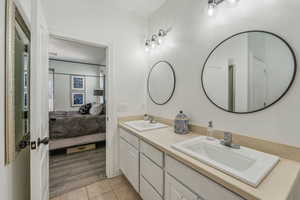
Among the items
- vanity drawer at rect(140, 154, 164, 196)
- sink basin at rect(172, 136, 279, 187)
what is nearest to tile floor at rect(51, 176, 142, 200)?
vanity drawer at rect(140, 154, 164, 196)

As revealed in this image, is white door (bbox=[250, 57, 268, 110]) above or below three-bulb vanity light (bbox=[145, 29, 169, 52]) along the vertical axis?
below

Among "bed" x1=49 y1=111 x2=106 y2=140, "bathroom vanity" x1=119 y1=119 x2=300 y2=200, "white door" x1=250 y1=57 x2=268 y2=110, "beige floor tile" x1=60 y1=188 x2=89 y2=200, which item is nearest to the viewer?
"bathroom vanity" x1=119 y1=119 x2=300 y2=200

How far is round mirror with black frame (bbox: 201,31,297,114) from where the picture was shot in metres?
0.94

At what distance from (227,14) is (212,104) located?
0.86 metres

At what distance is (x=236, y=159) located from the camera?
0.99m

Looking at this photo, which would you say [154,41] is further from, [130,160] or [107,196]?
[107,196]

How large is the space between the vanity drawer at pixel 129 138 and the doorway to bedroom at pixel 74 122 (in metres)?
0.77

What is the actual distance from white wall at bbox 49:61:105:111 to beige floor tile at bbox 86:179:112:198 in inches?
155

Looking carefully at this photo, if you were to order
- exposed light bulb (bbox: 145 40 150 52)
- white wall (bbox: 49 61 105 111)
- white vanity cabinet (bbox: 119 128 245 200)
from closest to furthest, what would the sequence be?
1. white vanity cabinet (bbox: 119 128 245 200)
2. exposed light bulb (bbox: 145 40 150 52)
3. white wall (bbox: 49 61 105 111)

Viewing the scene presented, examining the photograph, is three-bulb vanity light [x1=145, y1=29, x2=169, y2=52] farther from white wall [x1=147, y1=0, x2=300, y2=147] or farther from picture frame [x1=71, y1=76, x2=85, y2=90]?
picture frame [x1=71, y1=76, x2=85, y2=90]

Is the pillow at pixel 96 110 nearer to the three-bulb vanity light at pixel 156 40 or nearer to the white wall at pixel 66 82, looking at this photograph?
the three-bulb vanity light at pixel 156 40

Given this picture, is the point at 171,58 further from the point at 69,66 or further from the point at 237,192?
the point at 69,66

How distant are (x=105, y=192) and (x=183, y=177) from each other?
1305 millimetres

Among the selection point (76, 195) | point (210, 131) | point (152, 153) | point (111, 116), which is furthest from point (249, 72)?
point (76, 195)
